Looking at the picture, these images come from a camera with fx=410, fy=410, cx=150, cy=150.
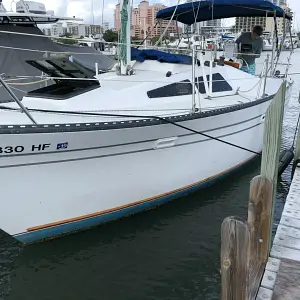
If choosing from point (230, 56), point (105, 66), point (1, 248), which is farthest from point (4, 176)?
point (105, 66)

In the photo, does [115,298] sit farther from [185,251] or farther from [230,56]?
[230,56]

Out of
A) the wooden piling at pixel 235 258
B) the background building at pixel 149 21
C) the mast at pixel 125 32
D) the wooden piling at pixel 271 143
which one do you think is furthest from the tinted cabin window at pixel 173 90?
the wooden piling at pixel 235 258

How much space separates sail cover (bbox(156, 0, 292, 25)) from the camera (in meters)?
8.54

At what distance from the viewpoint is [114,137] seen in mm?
5531

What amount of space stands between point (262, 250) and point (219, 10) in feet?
24.1

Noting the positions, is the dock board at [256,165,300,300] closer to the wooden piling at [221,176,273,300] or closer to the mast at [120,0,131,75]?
the wooden piling at [221,176,273,300]

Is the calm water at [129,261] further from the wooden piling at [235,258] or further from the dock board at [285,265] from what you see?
the wooden piling at [235,258]

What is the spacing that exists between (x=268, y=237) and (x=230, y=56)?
27.6 feet

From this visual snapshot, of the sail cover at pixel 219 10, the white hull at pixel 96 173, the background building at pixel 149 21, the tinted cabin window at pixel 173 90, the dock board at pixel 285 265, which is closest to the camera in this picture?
the dock board at pixel 285 265

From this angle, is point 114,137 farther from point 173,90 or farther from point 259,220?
point 259,220

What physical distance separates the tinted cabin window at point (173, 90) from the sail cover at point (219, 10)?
5.78 feet

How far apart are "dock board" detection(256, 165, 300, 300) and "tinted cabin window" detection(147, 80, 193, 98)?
2920 millimetres

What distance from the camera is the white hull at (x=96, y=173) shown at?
5121 millimetres

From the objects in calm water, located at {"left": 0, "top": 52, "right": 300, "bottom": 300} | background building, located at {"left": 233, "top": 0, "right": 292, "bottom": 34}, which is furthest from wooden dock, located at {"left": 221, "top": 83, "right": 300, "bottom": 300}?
background building, located at {"left": 233, "top": 0, "right": 292, "bottom": 34}
